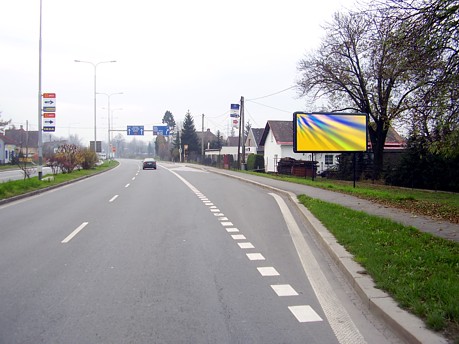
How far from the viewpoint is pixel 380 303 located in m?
5.11

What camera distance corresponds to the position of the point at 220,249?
336 inches

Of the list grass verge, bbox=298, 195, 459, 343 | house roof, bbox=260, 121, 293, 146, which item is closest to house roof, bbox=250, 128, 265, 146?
house roof, bbox=260, 121, 293, 146

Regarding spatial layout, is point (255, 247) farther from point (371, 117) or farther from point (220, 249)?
point (371, 117)

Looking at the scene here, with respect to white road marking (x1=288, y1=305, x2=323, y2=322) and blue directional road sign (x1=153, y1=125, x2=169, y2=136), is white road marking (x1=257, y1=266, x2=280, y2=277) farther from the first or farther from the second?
blue directional road sign (x1=153, y1=125, x2=169, y2=136)

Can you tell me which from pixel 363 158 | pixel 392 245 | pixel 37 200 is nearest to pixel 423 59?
pixel 392 245

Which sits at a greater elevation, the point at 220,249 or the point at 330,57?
the point at 330,57

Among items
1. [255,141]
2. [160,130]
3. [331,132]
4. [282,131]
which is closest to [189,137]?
[160,130]

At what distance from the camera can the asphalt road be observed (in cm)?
459

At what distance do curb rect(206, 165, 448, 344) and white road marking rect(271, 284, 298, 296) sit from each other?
32.5 inches

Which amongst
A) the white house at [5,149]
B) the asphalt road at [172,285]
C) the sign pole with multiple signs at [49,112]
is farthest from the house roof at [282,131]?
the white house at [5,149]

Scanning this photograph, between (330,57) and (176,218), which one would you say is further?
(330,57)

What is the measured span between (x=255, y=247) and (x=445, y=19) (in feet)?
22.9

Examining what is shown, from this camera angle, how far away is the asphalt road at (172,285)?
459 cm

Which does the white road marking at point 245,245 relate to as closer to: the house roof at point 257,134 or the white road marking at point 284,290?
the white road marking at point 284,290
